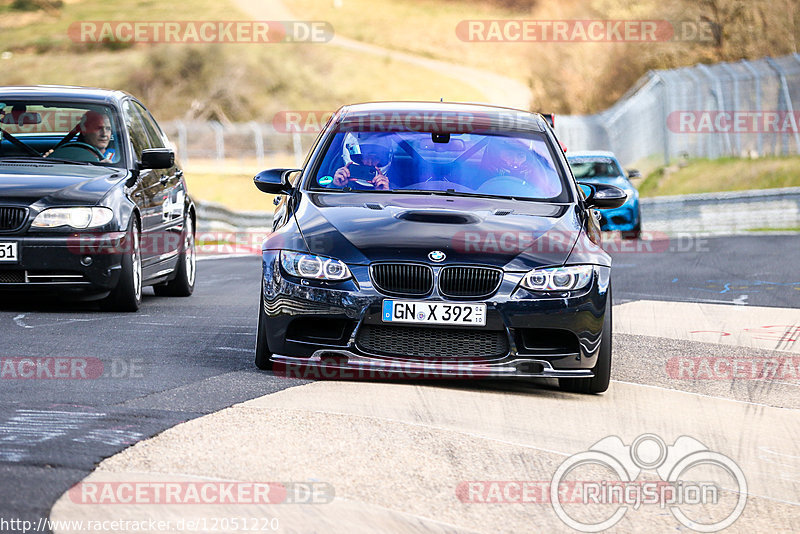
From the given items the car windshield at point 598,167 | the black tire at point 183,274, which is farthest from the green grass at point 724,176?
the black tire at point 183,274

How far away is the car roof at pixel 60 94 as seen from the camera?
447 inches

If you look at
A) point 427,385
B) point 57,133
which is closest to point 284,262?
point 427,385

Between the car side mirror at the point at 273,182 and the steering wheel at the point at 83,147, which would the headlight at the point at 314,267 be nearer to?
the car side mirror at the point at 273,182

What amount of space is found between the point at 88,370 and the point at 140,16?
96.3 m

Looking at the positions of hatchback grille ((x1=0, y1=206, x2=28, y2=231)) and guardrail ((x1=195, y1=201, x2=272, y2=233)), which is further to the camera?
guardrail ((x1=195, y1=201, x2=272, y2=233))

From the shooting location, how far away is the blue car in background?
22531mm

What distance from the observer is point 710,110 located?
108 ft

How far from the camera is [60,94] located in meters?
11.4

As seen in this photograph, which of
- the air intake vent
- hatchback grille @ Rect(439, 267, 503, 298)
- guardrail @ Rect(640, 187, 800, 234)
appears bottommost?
guardrail @ Rect(640, 187, 800, 234)

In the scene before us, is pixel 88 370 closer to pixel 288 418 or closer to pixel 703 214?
pixel 288 418

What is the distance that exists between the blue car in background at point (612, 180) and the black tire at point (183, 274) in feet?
34.7

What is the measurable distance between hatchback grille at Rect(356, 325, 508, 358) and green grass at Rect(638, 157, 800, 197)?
74.6 feet

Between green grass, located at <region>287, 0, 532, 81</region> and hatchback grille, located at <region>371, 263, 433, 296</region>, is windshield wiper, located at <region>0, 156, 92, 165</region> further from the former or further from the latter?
green grass, located at <region>287, 0, 532, 81</region>

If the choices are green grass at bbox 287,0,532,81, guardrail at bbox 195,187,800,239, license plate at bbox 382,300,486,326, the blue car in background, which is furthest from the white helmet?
Answer: green grass at bbox 287,0,532,81
